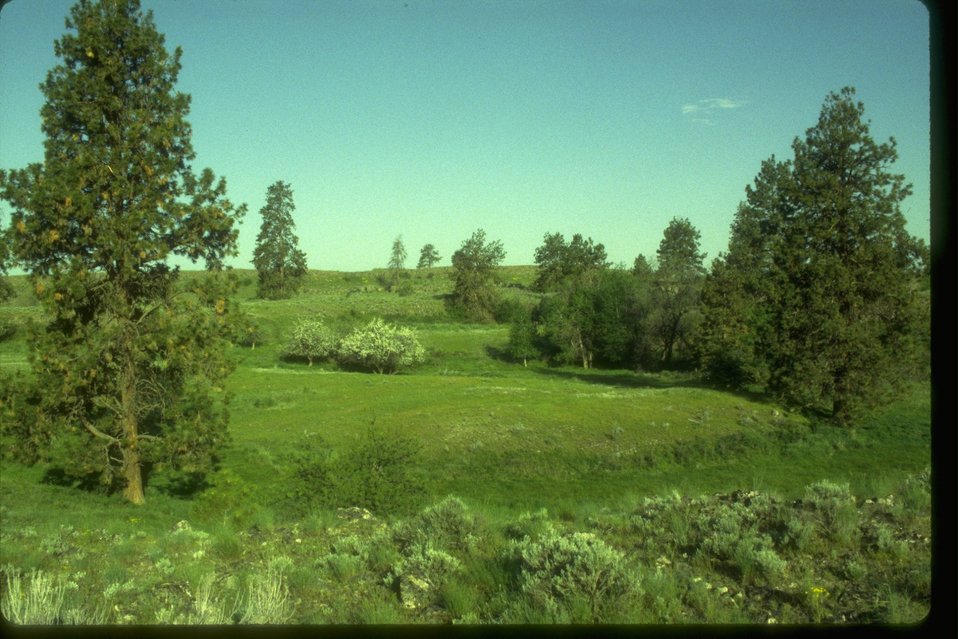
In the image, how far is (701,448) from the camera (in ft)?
85.4

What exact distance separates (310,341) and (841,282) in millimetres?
38668

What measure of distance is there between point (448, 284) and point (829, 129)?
222ft

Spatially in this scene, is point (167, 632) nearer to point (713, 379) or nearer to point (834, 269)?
point (834, 269)

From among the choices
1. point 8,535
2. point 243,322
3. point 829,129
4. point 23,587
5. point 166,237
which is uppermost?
point 829,129

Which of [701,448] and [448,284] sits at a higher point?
[448,284]

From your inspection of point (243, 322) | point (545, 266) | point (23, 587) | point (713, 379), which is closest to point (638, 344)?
point (713, 379)

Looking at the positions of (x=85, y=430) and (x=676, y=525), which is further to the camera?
(x=85, y=430)

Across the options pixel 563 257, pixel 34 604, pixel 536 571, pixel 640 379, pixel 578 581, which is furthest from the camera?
pixel 563 257

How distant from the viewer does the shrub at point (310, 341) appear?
172 ft

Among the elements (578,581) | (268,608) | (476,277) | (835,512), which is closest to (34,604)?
(268,608)

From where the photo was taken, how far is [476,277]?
242ft

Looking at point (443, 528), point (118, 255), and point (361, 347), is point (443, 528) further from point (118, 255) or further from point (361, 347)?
point (361, 347)

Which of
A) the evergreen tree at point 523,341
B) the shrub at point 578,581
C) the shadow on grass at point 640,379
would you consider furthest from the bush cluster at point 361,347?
the shrub at point 578,581

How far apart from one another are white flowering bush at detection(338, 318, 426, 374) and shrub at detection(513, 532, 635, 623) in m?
47.3
